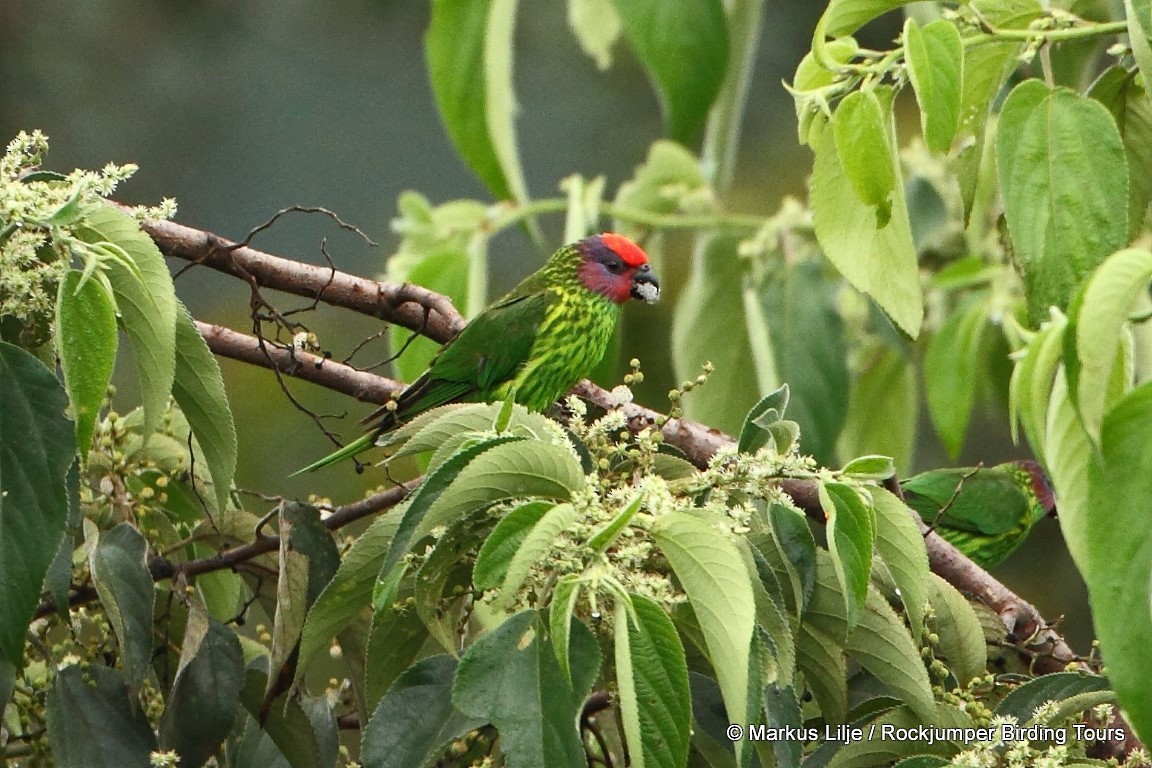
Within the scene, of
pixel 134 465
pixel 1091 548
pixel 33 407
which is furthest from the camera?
pixel 134 465

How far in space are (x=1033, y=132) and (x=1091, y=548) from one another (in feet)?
1.78

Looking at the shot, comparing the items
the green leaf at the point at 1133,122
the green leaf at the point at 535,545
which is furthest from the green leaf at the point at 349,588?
the green leaf at the point at 1133,122

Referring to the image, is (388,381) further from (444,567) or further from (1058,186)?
(1058,186)

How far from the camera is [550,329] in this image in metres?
2.93

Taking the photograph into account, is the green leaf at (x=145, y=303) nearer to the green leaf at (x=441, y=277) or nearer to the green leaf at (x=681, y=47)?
the green leaf at (x=681, y=47)

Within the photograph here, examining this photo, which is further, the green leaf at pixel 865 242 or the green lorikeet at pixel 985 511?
the green lorikeet at pixel 985 511

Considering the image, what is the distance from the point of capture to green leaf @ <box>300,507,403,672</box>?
129 cm

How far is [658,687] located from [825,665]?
388mm

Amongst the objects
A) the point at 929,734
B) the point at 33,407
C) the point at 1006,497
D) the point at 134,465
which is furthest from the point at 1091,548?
the point at 1006,497

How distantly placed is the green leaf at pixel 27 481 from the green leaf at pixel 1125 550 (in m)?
0.84

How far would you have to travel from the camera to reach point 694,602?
3.48 ft

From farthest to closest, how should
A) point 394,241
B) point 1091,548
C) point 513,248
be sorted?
point 394,241, point 513,248, point 1091,548

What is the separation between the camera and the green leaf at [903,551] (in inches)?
48.6

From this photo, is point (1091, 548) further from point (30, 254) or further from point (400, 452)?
point (30, 254)
